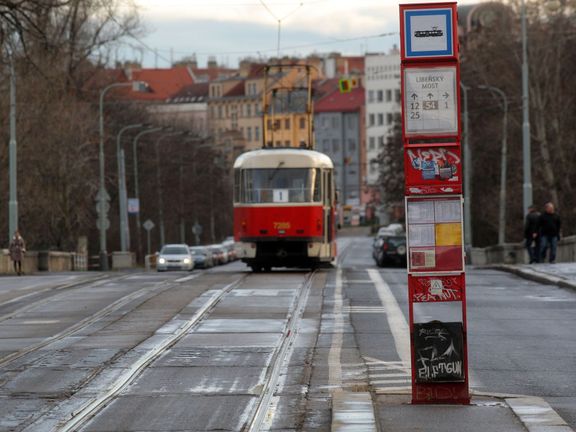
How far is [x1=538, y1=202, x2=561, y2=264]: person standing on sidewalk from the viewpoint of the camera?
4012cm

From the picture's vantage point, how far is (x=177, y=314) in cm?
2380

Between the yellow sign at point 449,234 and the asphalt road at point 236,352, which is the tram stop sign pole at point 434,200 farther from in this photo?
the asphalt road at point 236,352

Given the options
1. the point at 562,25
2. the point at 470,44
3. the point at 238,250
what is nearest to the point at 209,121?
the point at 470,44

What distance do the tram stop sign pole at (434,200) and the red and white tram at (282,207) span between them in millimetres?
25501

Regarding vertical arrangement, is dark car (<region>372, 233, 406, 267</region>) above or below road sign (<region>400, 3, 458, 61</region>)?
below

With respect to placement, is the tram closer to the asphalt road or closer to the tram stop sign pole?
the asphalt road

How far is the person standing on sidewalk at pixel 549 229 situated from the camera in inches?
1580

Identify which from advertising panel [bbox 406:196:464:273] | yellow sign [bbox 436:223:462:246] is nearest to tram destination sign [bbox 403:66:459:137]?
advertising panel [bbox 406:196:464:273]

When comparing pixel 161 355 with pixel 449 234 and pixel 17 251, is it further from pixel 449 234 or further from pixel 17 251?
pixel 17 251

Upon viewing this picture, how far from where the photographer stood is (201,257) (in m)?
83.9

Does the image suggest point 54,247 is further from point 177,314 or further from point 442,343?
point 442,343

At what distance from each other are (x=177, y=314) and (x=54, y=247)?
156ft

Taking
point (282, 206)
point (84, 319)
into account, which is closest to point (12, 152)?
point (282, 206)

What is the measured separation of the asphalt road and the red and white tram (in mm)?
7644
